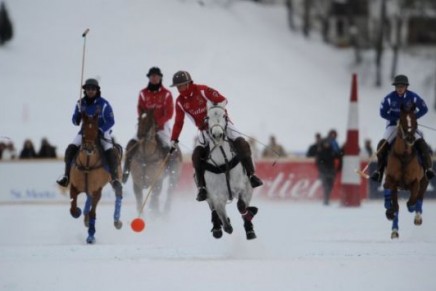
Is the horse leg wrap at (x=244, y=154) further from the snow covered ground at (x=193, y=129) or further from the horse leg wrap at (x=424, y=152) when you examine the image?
the horse leg wrap at (x=424, y=152)

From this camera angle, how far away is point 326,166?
86.8 ft

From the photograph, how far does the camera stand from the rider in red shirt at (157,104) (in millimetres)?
20312

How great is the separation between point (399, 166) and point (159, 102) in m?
5.66

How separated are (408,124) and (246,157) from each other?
2969 mm

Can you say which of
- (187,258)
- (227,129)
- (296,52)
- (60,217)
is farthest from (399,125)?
(296,52)

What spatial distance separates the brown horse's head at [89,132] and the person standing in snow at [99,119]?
8.1 inches

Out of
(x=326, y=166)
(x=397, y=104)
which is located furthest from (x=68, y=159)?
(x=326, y=166)

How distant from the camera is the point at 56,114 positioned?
43344 mm

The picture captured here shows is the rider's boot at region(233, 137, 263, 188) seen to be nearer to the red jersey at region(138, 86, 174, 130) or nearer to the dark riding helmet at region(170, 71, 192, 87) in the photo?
the dark riding helmet at region(170, 71, 192, 87)

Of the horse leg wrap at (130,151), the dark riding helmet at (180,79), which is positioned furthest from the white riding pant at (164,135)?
the dark riding helmet at (180,79)

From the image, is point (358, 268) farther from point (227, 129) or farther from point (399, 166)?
point (399, 166)

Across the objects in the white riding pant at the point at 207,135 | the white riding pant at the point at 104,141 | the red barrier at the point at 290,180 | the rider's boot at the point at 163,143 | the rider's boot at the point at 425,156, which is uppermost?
the white riding pant at the point at 207,135

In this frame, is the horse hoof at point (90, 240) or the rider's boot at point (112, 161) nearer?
the rider's boot at point (112, 161)

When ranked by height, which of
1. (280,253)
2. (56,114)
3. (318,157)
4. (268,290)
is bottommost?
(56,114)
